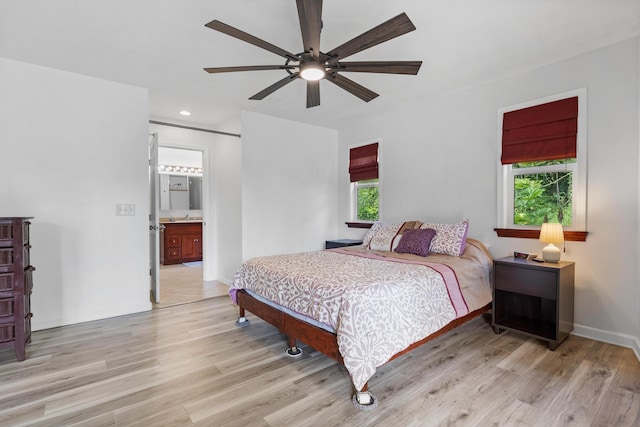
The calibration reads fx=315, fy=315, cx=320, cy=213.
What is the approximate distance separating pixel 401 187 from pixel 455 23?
7.14ft

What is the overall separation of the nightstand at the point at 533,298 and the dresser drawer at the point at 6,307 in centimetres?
383

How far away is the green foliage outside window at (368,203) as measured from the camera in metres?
4.64

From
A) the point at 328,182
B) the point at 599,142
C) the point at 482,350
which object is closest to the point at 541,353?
the point at 482,350

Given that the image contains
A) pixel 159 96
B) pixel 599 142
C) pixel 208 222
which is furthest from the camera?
pixel 208 222

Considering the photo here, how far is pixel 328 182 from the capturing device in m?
5.08

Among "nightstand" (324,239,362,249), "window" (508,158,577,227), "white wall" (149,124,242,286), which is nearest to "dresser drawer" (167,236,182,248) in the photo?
"white wall" (149,124,242,286)

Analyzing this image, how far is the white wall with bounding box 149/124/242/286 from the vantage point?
4.38 m

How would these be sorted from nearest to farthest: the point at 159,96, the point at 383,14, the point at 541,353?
the point at 383,14
the point at 541,353
the point at 159,96

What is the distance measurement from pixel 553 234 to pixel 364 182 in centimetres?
262

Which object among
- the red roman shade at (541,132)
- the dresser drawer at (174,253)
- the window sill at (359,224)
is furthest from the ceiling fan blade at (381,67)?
the dresser drawer at (174,253)

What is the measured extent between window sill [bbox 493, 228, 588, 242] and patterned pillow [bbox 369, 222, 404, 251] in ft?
3.32

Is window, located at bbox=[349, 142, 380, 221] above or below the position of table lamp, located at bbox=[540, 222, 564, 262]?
above

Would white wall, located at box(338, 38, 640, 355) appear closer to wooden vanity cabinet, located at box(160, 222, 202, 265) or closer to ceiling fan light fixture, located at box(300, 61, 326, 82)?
ceiling fan light fixture, located at box(300, 61, 326, 82)

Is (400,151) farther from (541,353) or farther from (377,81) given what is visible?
(541,353)
